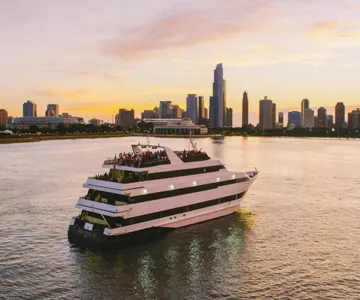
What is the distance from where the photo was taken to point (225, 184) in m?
38.3

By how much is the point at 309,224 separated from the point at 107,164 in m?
17.7

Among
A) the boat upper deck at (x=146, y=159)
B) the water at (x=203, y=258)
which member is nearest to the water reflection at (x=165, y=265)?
the water at (x=203, y=258)

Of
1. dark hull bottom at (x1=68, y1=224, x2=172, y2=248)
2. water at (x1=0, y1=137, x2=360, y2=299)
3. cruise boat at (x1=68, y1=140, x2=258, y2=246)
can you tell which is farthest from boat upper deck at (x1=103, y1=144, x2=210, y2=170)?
water at (x1=0, y1=137, x2=360, y2=299)

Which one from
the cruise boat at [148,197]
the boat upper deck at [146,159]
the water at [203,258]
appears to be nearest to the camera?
the water at [203,258]

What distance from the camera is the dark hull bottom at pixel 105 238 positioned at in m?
29.8

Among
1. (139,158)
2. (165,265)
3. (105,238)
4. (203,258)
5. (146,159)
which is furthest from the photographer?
(146,159)

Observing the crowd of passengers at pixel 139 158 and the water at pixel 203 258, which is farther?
the crowd of passengers at pixel 139 158

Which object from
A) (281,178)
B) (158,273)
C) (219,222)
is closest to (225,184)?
(219,222)

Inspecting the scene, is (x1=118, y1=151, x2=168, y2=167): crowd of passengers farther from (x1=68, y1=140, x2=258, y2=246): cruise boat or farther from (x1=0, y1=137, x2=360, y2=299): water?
(x1=0, y1=137, x2=360, y2=299): water

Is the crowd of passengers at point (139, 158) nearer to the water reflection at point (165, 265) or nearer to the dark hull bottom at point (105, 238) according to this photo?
the dark hull bottom at point (105, 238)

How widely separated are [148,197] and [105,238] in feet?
13.4

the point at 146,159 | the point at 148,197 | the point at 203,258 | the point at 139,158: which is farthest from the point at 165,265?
the point at 146,159

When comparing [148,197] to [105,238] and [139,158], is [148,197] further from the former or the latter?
[105,238]

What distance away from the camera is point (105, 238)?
29609mm
